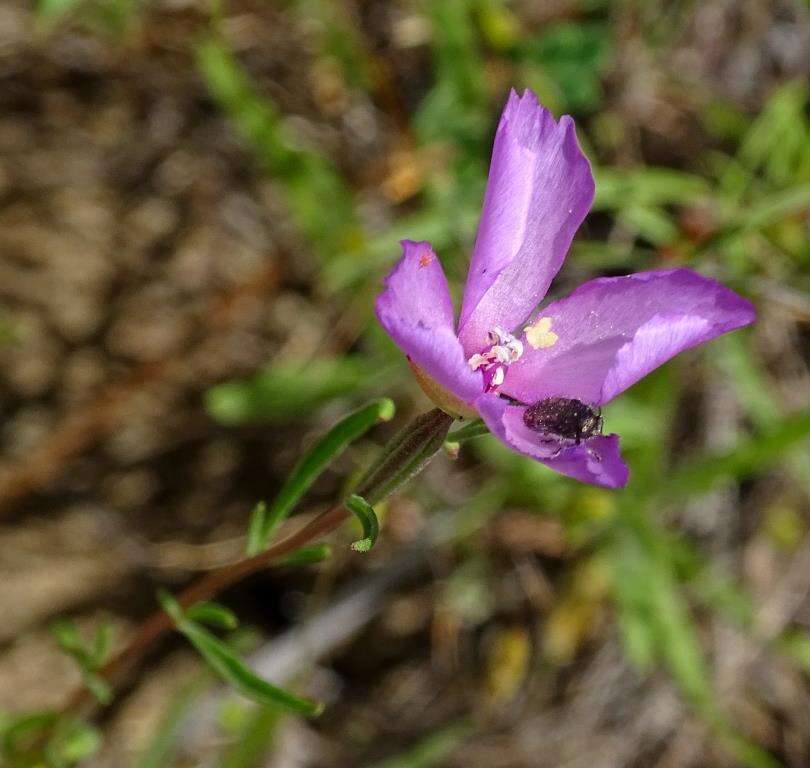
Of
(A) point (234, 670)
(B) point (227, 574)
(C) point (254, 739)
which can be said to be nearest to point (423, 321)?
(B) point (227, 574)

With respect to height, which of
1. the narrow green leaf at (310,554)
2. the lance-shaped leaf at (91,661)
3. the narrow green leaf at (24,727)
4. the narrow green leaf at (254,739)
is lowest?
the narrow green leaf at (254,739)

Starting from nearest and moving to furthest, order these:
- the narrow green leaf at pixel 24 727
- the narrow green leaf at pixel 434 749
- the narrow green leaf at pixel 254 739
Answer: the narrow green leaf at pixel 24 727
the narrow green leaf at pixel 254 739
the narrow green leaf at pixel 434 749

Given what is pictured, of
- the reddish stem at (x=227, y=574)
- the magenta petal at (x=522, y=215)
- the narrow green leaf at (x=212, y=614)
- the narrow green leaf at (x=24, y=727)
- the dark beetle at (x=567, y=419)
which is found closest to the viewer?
the dark beetle at (x=567, y=419)

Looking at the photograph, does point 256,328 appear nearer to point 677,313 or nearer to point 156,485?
point 156,485

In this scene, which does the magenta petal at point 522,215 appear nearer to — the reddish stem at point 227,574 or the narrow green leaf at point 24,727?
the reddish stem at point 227,574

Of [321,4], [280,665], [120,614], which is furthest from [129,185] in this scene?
[280,665]

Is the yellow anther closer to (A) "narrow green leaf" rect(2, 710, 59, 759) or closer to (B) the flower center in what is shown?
(B) the flower center

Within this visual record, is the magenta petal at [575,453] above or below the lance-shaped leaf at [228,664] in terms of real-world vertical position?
above

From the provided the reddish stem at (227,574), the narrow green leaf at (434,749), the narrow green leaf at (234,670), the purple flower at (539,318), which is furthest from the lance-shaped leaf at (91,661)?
the narrow green leaf at (434,749)
